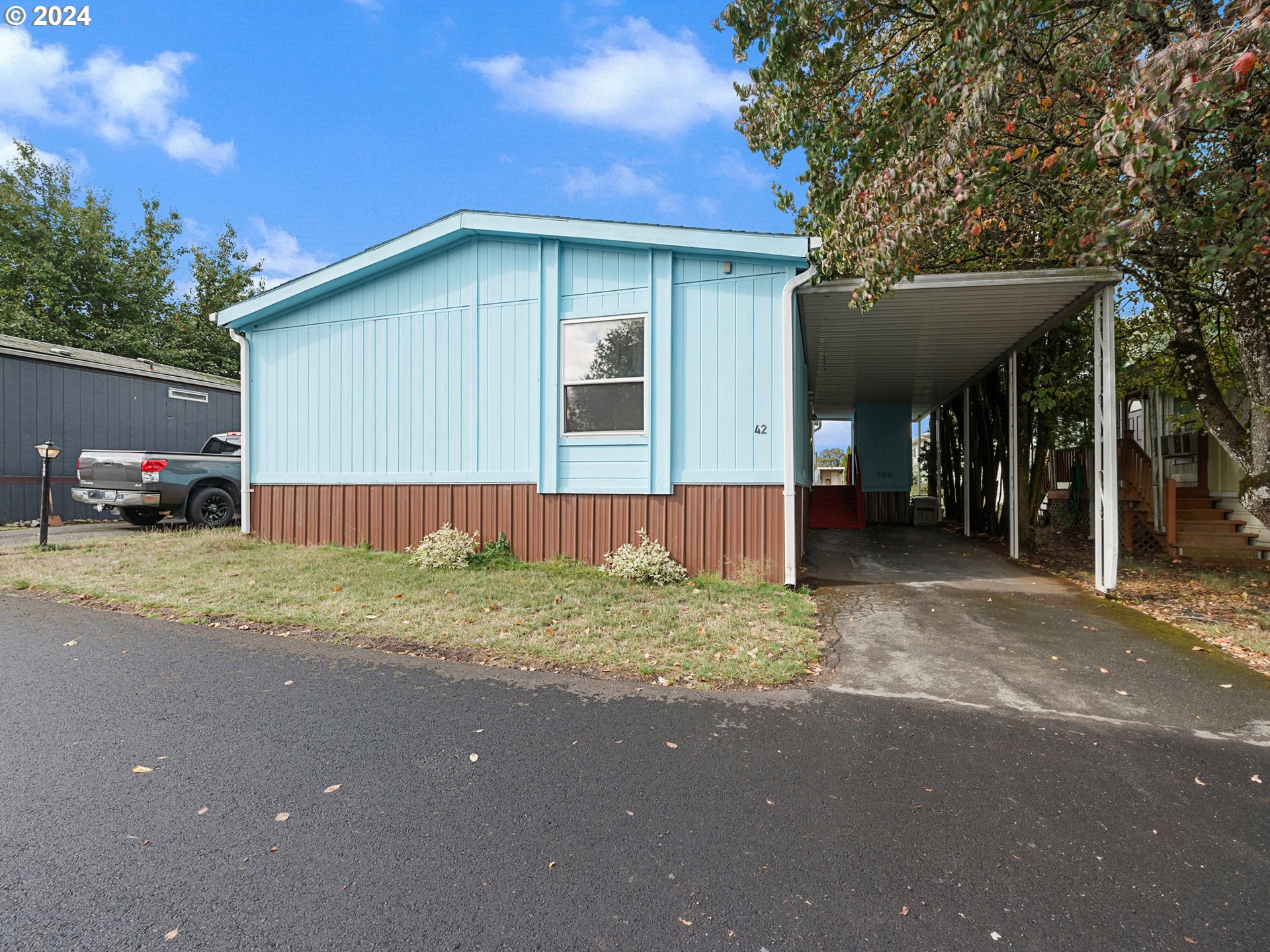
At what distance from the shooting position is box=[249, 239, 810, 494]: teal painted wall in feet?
20.1

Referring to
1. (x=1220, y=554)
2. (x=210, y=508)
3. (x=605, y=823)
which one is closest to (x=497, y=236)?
(x=605, y=823)

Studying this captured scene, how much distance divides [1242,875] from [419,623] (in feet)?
14.5

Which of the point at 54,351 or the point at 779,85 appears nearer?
the point at 779,85

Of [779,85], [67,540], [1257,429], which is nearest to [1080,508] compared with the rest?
[1257,429]

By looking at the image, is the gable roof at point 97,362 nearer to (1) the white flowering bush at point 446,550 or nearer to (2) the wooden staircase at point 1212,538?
(1) the white flowering bush at point 446,550

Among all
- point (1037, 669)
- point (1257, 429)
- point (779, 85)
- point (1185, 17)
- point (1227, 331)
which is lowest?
point (1037, 669)

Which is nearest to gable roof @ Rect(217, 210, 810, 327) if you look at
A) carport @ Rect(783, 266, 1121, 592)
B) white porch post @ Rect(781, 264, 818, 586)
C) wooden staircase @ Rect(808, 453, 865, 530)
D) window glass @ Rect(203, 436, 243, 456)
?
white porch post @ Rect(781, 264, 818, 586)

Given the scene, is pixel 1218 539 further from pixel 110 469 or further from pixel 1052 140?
pixel 110 469

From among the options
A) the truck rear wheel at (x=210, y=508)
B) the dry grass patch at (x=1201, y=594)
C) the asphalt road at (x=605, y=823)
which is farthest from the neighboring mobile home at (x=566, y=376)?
the asphalt road at (x=605, y=823)

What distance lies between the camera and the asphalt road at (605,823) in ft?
5.25

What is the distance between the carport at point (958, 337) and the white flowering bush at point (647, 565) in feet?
3.78

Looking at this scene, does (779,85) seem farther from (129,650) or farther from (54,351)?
(54,351)

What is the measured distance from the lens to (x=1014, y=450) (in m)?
8.57

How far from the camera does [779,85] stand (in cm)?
681
